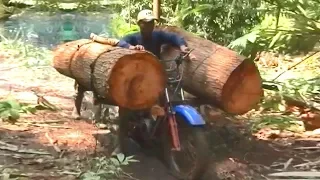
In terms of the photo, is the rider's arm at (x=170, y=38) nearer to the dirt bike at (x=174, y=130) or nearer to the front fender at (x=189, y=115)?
the dirt bike at (x=174, y=130)

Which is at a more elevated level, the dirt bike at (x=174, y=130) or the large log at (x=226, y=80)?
the large log at (x=226, y=80)

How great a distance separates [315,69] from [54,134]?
251 inches

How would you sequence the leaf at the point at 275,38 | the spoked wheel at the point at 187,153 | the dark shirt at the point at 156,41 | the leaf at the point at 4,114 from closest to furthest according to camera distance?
1. the spoked wheel at the point at 187,153
2. the dark shirt at the point at 156,41
3. the leaf at the point at 275,38
4. the leaf at the point at 4,114

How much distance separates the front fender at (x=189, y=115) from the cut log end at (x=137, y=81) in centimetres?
27

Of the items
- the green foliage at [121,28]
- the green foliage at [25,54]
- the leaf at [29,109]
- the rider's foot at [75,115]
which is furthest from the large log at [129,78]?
the green foliage at [121,28]

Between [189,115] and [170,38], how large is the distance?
124 centimetres

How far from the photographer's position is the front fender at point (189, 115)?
630 centimetres

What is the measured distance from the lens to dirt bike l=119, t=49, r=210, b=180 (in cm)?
629

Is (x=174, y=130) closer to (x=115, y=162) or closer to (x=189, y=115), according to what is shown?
(x=189, y=115)

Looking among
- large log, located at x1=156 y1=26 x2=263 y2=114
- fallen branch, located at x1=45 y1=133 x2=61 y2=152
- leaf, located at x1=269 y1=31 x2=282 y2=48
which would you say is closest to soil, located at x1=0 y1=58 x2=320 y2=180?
fallen branch, located at x1=45 y1=133 x2=61 y2=152

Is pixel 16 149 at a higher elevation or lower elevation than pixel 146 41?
lower

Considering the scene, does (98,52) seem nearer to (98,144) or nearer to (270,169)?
(98,144)

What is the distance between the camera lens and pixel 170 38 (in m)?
7.24

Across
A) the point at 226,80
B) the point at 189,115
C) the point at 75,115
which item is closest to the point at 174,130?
the point at 189,115
